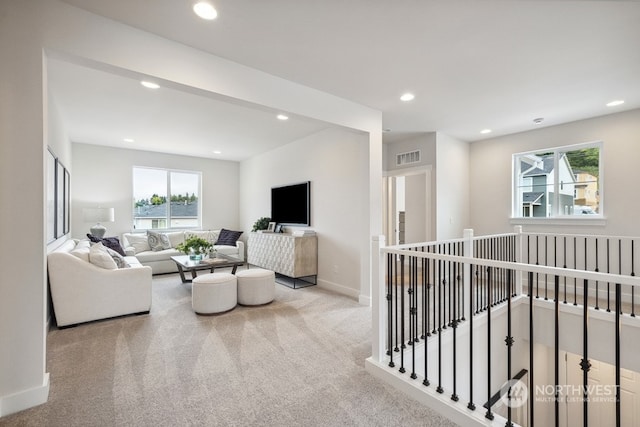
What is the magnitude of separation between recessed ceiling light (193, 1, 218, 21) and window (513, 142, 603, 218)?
5.13m

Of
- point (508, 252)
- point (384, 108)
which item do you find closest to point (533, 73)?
point (384, 108)

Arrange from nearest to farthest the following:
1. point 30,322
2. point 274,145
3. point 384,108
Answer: point 30,322, point 384,108, point 274,145

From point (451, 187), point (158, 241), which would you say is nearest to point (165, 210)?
point (158, 241)

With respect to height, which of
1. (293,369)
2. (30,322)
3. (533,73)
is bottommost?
(293,369)

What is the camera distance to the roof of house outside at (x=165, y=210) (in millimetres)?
6613

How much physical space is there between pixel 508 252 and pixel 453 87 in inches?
91.0

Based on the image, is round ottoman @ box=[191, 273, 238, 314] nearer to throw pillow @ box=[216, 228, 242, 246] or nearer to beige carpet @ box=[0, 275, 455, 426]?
beige carpet @ box=[0, 275, 455, 426]

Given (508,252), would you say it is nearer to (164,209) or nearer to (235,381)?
(235,381)

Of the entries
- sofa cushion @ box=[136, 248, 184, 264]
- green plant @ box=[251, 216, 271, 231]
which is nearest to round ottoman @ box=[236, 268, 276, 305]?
green plant @ box=[251, 216, 271, 231]

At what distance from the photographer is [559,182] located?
184 inches

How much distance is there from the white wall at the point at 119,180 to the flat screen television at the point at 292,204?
6.94ft

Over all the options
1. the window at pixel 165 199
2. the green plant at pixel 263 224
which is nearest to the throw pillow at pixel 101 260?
the green plant at pixel 263 224

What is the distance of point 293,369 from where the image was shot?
7.70 ft

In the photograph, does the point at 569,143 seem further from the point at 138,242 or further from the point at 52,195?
the point at 138,242
